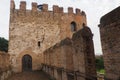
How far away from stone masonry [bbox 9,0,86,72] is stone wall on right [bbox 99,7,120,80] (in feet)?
53.7

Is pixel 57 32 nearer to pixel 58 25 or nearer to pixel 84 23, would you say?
pixel 58 25

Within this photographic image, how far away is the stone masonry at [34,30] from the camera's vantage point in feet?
64.4

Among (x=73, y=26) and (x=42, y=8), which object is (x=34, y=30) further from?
(x=73, y=26)

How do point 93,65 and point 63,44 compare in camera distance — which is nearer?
point 93,65

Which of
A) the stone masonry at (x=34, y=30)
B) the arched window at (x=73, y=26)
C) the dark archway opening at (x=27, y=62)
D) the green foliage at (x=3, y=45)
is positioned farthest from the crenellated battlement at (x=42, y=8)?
the green foliage at (x=3, y=45)

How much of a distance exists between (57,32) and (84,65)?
16.1 meters

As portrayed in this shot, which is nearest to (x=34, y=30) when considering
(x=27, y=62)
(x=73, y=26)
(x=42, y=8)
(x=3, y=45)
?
(x=42, y=8)

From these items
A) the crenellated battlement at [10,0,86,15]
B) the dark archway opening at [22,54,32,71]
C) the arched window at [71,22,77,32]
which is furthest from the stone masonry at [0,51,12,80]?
the arched window at [71,22,77,32]

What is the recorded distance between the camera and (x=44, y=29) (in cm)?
2100

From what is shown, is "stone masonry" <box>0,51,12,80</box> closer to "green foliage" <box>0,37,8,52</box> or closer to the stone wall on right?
the stone wall on right

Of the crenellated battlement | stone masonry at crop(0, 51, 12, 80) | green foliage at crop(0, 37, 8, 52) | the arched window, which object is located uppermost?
the crenellated battlement

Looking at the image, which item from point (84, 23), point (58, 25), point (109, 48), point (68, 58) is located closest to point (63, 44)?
point (68, 58)

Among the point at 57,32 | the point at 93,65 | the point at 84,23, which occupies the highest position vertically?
the point at 84,23

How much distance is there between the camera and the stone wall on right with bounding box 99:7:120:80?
3.65 metres
